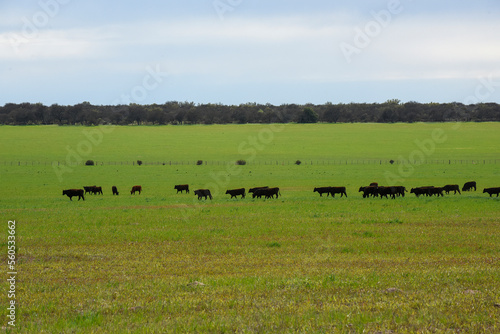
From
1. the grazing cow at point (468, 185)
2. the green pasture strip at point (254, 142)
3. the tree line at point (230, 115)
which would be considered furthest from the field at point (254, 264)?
the tree line at point (230, 115)

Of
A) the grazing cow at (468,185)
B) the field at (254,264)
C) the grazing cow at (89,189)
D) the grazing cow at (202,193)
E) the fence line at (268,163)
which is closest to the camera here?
the field at (254,264)

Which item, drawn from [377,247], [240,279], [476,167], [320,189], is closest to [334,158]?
[476,167]

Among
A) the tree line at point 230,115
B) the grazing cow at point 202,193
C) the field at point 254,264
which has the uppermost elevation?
the tree line at point 230,115

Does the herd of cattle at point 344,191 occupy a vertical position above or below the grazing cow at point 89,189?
above

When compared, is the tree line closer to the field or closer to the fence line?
the fence line

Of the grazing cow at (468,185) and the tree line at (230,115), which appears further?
the tree line at (230,115)

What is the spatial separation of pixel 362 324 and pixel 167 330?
123 inches

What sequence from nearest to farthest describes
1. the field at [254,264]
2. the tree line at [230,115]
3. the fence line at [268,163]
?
1. the field at [254,264]
2. the fence line at [268,163]
3. the tree line at [230,115]

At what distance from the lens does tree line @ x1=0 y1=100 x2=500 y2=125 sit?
546 feet

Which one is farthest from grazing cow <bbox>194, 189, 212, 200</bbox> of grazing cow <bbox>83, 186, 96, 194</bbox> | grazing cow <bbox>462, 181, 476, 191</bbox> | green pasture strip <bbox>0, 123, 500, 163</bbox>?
green pasture strip <bbox>0, 123, 500, 163</bbox>

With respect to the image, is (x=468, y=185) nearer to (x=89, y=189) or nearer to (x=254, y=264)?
(x=89, y=189)

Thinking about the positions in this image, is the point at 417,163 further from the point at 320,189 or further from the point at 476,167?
the point at 320,189

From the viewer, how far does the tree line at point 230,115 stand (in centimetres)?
16650

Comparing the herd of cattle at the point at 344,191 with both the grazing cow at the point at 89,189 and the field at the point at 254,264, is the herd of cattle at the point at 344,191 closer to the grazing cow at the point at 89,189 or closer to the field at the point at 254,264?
the field at the point at 254,264
